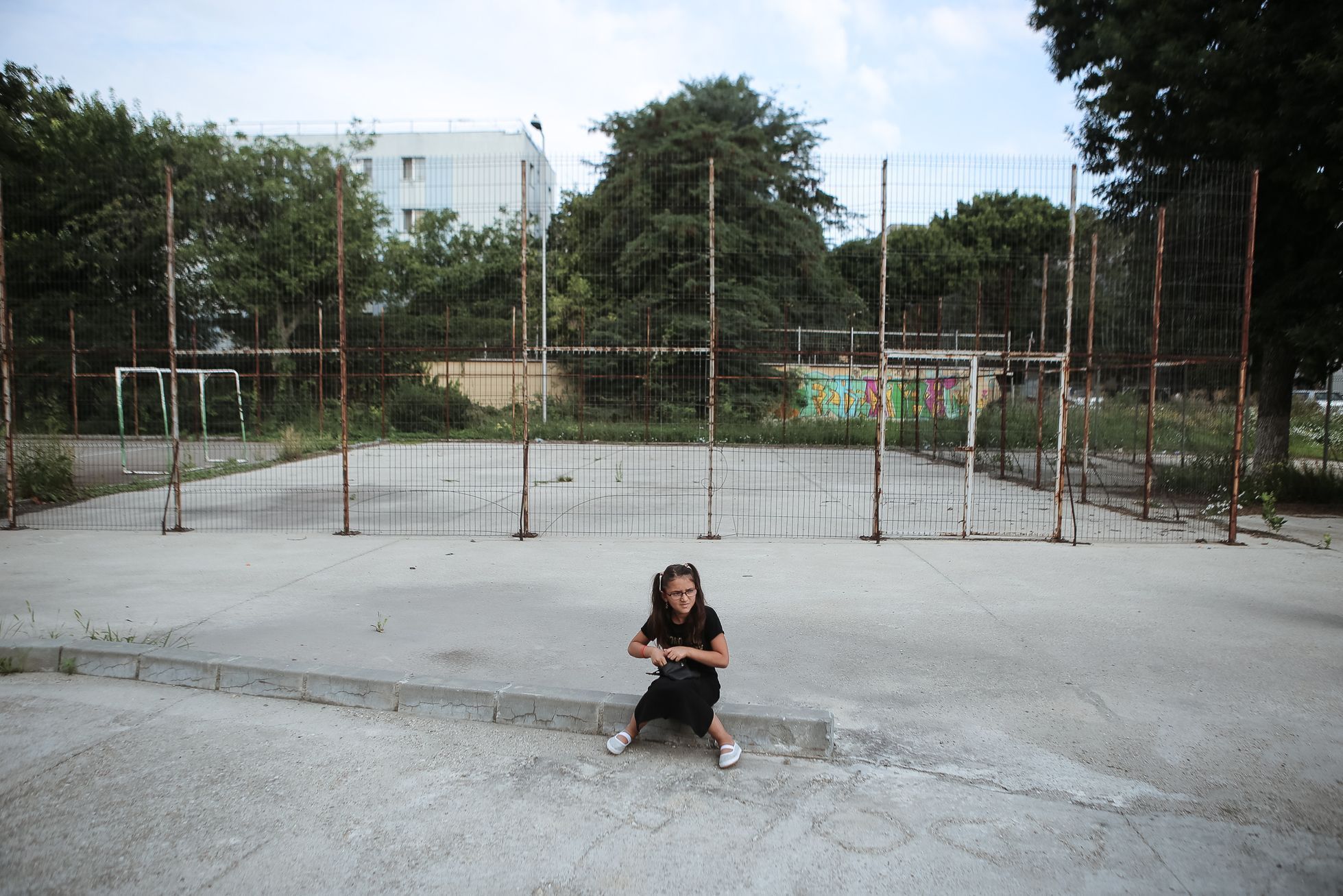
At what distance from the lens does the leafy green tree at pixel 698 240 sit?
21844mm

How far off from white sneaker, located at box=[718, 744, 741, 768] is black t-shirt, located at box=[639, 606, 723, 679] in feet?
1.03

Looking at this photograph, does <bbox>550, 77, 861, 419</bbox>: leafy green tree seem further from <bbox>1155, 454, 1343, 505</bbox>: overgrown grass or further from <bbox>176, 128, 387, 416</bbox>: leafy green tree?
<bbox>1155, 454, 1343, 505</bbox>: overgrown grass

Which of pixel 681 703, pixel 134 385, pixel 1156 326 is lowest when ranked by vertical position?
pixel 681 703

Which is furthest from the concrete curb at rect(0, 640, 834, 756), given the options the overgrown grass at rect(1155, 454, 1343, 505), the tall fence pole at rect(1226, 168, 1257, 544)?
the overgrown grass at rect(1155, 454, 1343, 505)

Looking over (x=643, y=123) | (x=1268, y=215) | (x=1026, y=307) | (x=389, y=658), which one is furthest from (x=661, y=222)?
(x=389, y=658)

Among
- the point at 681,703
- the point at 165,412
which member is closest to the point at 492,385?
the point at 165,412

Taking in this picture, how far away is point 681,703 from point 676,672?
0.14m

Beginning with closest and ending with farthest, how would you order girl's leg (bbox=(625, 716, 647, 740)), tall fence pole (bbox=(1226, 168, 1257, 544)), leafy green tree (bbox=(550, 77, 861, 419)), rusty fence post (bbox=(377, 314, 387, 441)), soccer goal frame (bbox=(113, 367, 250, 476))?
girl's leg (bbox=(625, 716, 647, 740)) < tall fence pole (bbox=(1226, 168, 1257, 544)) < soccer goal frame (bbox=(113, 367, 250, 476)) < rusty fence post (bbox=(377, 314, 387, 441)) < leafy green tree (bbox=(550, 77, 861, 419))

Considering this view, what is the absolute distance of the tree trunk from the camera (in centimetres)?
1325

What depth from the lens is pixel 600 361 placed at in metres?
21.3

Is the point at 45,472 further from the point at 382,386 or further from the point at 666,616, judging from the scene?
the point at 666,616

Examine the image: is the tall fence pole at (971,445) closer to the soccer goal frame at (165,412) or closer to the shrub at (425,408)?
the soccer goal frame at (165,412)

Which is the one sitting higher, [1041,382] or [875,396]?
[1041,382]

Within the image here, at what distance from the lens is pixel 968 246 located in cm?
4388
